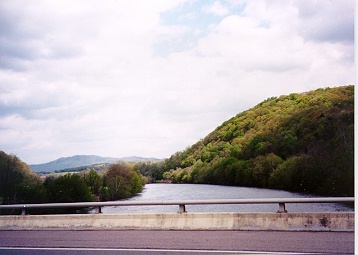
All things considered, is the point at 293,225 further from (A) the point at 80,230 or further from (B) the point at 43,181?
A: (B) the point at 43,181

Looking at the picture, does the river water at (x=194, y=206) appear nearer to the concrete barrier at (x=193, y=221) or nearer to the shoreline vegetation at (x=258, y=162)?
the shoreline vegetation at (x=258, y=162)

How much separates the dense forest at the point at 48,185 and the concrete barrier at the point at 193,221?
3877 cm

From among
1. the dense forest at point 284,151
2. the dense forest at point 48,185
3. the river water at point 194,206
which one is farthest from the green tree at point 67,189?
the river water at point 194,206

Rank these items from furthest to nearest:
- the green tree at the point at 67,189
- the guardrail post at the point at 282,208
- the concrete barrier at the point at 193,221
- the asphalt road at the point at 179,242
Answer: the green tree at the point at 67,189 → the guardrail post at the point at 282,208 → the concrete barrier at the point at 193,221 → the asphalt road at the point at 179,242

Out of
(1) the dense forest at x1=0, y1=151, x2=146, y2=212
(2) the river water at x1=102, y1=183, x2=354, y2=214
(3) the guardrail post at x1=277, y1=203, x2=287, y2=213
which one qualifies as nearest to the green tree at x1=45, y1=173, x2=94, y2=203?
(1) the dense forest at x1=0, y1=151, x2=146, y2=212

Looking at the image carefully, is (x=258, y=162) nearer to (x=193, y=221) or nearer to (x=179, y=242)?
(x=193, y=221)

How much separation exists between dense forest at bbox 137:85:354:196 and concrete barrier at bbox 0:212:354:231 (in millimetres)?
34833

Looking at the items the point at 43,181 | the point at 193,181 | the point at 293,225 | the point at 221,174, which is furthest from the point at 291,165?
the point at 293,225

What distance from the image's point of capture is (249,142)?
5966cm

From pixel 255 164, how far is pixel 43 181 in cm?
3059

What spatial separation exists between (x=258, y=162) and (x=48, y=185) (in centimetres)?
3046

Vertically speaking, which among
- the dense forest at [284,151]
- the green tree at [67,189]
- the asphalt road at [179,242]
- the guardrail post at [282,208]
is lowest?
the green tree at [67,189]

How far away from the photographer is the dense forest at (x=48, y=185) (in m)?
55.8

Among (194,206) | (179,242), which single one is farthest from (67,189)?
(179,242)
